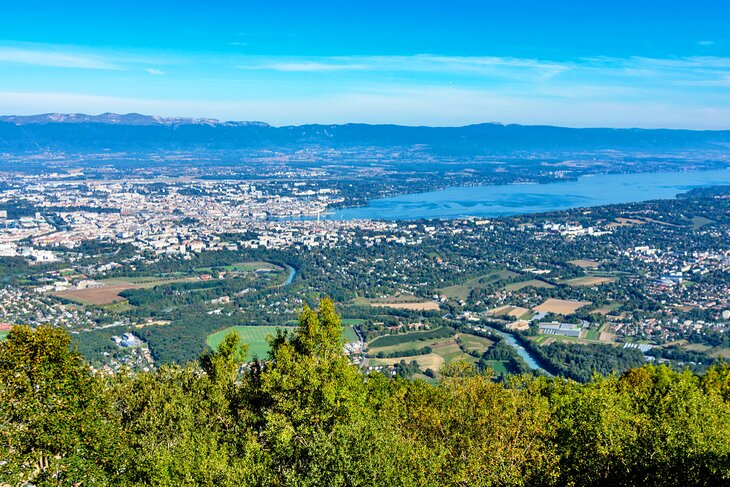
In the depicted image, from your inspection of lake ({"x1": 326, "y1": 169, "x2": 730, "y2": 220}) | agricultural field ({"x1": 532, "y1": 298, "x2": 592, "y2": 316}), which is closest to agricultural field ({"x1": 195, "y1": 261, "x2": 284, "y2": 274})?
agricultural field ({"x1": 532, "y1": 298, "x2": 592, "y2": 316})

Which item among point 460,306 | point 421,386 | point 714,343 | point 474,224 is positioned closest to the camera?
point 421,386

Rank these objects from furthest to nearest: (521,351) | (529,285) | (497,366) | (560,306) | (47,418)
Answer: (529,285), (560,306), (521,351), (497,366), (47,418)

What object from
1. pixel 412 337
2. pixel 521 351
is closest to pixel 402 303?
pixel 412 337

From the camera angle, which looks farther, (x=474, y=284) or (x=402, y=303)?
(x=474, y=284)

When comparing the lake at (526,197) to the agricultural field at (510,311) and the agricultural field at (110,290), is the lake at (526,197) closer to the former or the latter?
the agricultural field at (110,290)

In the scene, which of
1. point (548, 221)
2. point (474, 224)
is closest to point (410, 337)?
point (474, 224)

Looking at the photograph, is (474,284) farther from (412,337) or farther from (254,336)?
(254,336)

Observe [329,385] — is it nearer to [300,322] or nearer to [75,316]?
[300,322]
